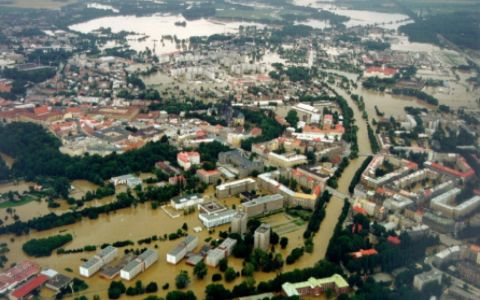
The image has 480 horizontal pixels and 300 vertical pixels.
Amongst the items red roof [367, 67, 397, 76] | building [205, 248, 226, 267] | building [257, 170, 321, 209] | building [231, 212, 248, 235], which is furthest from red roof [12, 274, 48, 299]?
red roof [367, 67, 397, 76]

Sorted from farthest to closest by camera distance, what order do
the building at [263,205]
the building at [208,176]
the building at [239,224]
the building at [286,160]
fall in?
1. the building at [286,160]
2. the building at [208,176]
3. the building at [263,205]
4. the building at [239,224]

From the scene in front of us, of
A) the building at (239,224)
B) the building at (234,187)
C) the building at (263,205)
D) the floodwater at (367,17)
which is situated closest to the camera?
the building at (239,224)

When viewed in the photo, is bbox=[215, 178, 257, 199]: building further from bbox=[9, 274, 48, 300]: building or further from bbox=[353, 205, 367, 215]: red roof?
bbox=[9, 274, 48, 300]: building

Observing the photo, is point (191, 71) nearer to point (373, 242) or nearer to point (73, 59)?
point (73, 59)

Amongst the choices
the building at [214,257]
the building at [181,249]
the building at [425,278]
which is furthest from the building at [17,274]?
the building at [425,278]

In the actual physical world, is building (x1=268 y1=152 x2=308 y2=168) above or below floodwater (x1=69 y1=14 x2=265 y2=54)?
below

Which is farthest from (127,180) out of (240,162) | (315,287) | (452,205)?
(452,205)

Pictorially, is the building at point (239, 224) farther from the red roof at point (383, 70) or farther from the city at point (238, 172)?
the red roof at point (383, 70)

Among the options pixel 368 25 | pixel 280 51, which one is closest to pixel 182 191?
pixel 280 51
